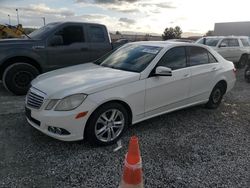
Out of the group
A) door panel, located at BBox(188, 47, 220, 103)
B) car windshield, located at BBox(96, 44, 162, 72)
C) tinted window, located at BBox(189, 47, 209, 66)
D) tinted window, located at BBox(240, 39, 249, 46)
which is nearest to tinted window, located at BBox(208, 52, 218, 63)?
door panel, located at BBox(188, 47, 220, 103)

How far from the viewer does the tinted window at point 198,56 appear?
5.38 meters

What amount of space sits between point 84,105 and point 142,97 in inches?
41.9

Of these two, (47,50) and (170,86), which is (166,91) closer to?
(170,86)

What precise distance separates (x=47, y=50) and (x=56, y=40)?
1.17 ft

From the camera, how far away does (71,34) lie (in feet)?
24.3

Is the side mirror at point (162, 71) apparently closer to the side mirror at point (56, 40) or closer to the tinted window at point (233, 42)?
the side mirror at point (56, 40)

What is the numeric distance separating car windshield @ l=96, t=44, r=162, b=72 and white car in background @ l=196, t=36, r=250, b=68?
28.5ft

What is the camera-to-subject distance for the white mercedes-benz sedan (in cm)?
378

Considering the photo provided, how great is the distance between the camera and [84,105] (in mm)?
3752

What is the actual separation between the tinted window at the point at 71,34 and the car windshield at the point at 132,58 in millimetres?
2269

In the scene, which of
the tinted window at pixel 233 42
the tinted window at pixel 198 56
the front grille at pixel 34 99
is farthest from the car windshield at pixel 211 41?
the front grille at pixel 34 99

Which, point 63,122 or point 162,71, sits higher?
point 162,71

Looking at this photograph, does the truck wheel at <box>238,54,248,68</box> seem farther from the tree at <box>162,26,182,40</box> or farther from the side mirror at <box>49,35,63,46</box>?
the tree at <box>162,26,182,40</box>

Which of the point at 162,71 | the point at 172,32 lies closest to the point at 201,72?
the point at 162,71
